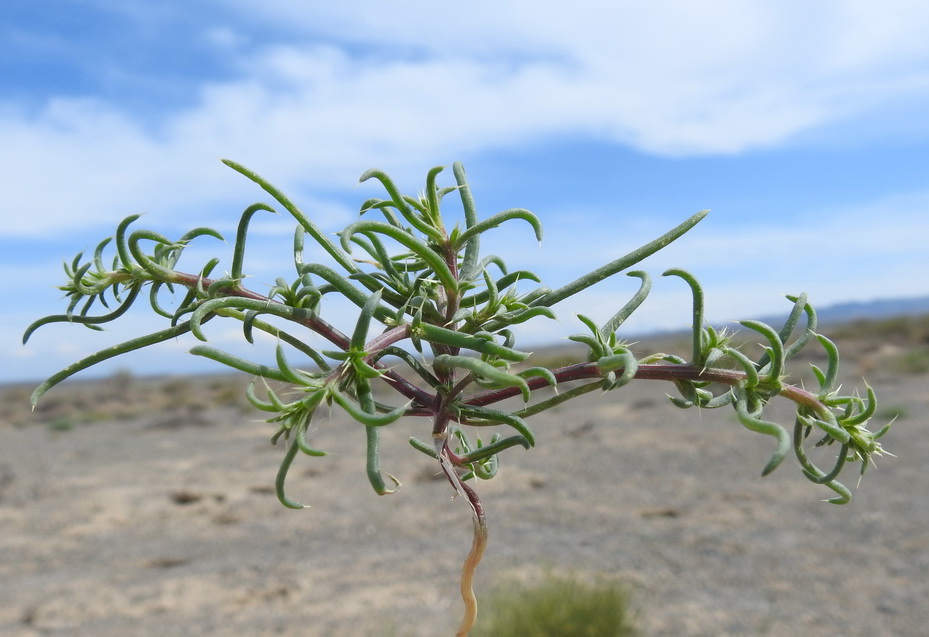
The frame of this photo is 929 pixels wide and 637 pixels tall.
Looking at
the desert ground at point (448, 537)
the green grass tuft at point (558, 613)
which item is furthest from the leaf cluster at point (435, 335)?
the green grass tuft at point (558, 613)

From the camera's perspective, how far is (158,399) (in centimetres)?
3067

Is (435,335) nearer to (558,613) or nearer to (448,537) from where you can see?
(558,613)

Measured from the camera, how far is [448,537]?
33.6ft

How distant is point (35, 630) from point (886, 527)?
9798mm

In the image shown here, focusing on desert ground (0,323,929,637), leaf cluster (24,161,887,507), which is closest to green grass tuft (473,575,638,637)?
desert ground (0,323,929,637)

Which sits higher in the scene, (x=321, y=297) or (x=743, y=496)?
(x=321, y=297)

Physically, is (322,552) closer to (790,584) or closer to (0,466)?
(790,584)

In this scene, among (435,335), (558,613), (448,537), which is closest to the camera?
(435,335)

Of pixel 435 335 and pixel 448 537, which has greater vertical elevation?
pixel 435 335

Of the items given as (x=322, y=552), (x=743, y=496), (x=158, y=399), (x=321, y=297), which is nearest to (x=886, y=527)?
(x=743, y=496)

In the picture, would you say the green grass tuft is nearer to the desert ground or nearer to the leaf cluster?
the desert ground

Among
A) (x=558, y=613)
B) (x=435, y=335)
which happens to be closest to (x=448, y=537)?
(x=558, y=613)

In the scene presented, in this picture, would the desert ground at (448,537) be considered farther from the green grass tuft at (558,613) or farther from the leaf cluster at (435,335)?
the leaf cluster at (435,335)

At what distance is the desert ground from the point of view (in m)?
7.60
